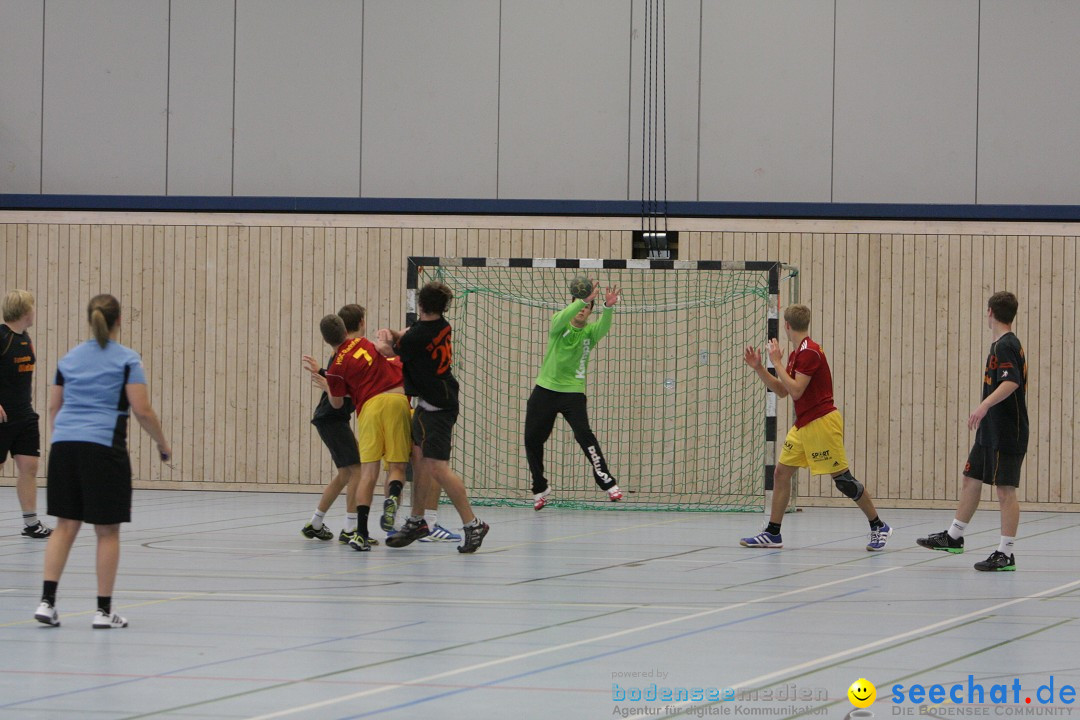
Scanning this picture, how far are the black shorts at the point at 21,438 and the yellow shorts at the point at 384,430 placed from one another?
111 inches

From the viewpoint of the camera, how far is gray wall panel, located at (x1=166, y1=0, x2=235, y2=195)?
17312 mm

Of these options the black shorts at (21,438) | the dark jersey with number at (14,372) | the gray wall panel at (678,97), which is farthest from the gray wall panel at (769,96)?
the black shorts at (21,438)

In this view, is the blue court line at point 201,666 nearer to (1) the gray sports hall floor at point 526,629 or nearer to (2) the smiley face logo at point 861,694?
(1) the gray sports hall floor at point 526,629

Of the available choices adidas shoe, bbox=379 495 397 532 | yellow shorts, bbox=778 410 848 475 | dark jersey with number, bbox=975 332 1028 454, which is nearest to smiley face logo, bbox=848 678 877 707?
dark jersey with number, bbox=975 332 1028 454

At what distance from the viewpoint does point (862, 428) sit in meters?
16.0

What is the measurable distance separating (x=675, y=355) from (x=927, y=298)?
3.14 meters

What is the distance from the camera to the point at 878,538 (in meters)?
10.8

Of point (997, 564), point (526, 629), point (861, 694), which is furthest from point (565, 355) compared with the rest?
point (861, 694)

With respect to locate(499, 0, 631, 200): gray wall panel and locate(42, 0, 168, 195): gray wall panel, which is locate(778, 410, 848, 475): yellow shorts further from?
locate(42, 0, 168, 195): gray wall panel

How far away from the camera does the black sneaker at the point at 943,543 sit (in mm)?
10102

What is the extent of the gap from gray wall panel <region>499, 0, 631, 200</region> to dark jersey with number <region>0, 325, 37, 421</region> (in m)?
7.39

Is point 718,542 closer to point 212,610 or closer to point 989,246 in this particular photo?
point 212,610

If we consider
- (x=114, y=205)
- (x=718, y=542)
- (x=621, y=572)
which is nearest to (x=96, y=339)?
(x=621, y=572)

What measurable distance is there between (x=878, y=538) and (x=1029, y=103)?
25.7 feet
